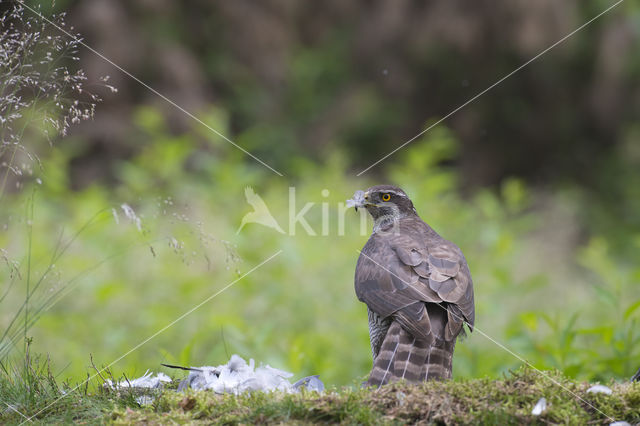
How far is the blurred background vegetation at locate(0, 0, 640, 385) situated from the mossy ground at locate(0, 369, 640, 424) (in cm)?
104

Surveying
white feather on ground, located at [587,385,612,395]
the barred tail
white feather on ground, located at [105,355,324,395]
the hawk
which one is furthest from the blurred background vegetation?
white feather on ground, located at [587,385,612,395]

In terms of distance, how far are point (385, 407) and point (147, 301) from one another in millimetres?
4387

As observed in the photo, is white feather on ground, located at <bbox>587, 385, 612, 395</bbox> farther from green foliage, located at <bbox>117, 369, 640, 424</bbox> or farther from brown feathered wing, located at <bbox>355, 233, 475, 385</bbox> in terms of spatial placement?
brown feathered wing, located at <bbox>355, 233, 475, 385</bbox>

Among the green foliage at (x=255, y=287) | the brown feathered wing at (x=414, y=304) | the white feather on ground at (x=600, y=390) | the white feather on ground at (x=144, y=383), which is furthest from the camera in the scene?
the green foliage at (x=255, y=287)

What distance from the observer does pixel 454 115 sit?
14.3 metres

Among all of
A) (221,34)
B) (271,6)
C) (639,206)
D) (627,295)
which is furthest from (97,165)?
(639,206)

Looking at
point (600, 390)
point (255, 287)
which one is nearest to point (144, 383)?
point (600, 390)

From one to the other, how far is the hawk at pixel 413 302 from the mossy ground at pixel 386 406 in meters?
0.51

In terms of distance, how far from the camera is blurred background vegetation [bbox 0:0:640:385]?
6203 mm

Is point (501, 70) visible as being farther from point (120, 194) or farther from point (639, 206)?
point (120, 194)

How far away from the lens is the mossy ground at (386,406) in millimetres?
2711
